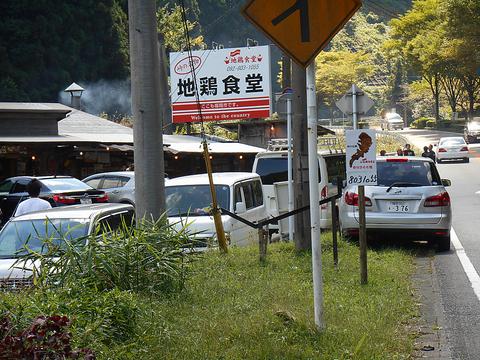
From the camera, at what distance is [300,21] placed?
717 centimetres

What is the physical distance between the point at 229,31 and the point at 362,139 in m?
80.3

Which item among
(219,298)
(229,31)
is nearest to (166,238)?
(219,298)

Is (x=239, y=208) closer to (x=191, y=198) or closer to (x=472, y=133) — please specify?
(x=191, y=198)

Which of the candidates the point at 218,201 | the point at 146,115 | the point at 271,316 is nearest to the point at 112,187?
the point at 218,201

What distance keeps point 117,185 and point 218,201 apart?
989 cm

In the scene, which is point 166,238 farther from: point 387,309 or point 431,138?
point 431,138

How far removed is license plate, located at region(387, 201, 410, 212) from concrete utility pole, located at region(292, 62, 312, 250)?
174 cm

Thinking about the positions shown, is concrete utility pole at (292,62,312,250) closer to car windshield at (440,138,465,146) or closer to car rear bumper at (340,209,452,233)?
car rear bumper at (340,209,452,233)

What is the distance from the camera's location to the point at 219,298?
8.75 meters

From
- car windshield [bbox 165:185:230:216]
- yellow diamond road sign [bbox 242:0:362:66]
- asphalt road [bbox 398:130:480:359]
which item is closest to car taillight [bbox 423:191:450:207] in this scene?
asphalt road [bbox 398:130:480:359]

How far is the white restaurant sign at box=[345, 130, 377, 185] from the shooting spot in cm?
1039

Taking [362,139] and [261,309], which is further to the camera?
[362,139]

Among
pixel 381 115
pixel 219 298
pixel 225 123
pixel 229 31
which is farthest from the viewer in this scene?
pixel 381 115

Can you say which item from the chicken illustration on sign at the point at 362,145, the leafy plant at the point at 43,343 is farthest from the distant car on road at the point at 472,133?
the leafy plant at the point at 43,343
